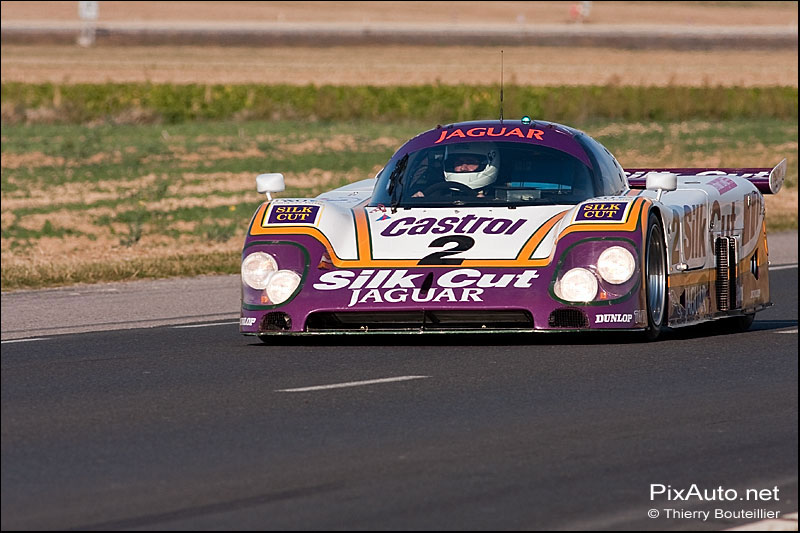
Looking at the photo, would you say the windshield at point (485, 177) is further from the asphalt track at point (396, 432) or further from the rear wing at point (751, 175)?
the rear wing at point (751, 175)

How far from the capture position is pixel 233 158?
115 feet

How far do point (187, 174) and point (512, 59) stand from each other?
5407cm

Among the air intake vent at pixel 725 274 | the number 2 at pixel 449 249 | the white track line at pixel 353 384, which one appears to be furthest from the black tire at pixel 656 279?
the white track line at pixel 353 384

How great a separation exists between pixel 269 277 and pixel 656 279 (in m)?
2.50

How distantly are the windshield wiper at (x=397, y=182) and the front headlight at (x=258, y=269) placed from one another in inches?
39.7

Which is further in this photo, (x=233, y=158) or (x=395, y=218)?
(x=233, y=158)

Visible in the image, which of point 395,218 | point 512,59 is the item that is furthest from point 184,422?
point 512,59

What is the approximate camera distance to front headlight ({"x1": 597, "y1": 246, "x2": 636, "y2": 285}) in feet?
35.2

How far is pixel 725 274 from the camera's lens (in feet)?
40.1

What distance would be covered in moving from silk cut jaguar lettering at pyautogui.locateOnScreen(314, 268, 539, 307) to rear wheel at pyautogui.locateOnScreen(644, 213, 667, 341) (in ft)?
2.81

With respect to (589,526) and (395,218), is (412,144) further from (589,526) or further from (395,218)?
(589,526)

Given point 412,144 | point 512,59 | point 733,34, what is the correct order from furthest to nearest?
point 733,34 < point 512,59 < point 412,144

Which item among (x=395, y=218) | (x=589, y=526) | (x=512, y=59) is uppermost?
(x=512, y=59)

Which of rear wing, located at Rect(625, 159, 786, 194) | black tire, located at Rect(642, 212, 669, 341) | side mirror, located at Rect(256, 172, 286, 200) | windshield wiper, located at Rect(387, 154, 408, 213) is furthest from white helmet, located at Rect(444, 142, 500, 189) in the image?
rear wing, located at Rect(625, 159, 786, 194)
